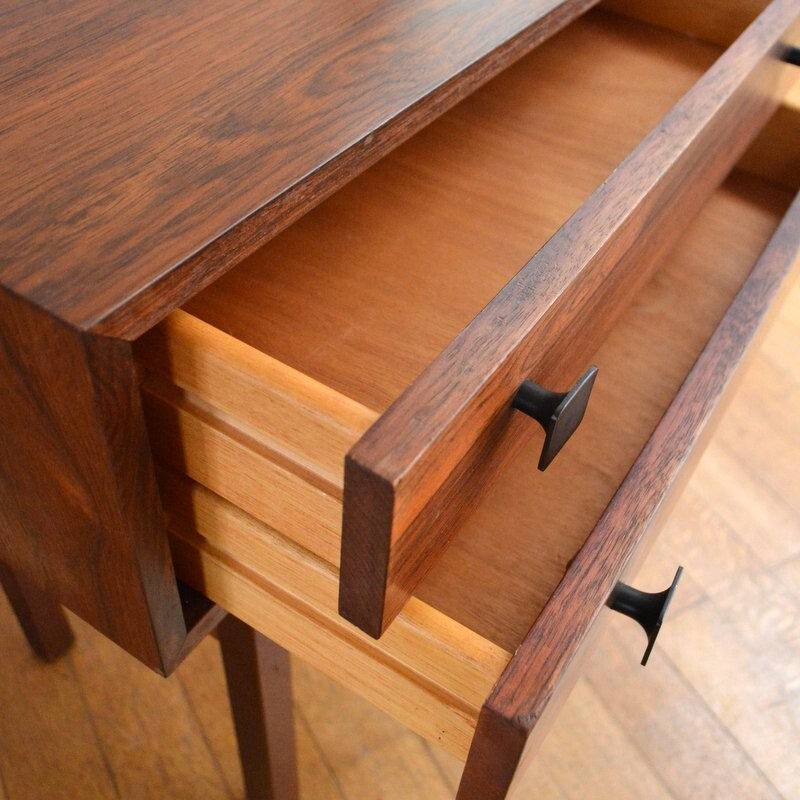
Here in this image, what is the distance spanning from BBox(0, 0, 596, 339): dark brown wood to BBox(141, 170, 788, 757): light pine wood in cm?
9

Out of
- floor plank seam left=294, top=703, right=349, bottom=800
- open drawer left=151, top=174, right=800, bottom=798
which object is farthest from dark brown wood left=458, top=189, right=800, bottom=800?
floor plank seam left=294, top=703, right=349, bottom=800

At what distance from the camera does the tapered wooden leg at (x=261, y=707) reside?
581 mm

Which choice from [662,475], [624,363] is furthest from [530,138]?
[662,475]

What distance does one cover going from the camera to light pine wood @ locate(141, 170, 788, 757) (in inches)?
16.0

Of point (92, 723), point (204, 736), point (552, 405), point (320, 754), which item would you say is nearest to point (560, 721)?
point (320, 754)

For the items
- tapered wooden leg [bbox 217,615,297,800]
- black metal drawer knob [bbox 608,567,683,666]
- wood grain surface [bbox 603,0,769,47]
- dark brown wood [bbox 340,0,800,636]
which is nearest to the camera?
dark brown wood [bbox 340,0,800,636]

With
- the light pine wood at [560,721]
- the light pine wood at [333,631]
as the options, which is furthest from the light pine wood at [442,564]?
the light pine wood at [560,721]

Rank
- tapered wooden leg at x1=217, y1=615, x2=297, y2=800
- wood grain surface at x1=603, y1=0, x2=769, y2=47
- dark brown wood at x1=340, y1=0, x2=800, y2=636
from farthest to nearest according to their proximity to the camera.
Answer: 1. wood grain surface at x1=603, y1=0, x2=769, y2=47
2. tapered wooden leg at x1=217, y1=615, x2=297, y2=800
3. dark brown wood at x1=340, y1=0, x2=800, y2=636

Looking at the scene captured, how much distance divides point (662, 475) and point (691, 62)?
1.47 feet

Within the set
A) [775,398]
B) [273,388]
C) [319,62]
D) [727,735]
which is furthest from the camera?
[775,398]

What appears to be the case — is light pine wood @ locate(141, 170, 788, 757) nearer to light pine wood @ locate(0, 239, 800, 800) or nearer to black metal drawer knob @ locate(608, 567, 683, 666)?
black metal drawer knob @ locate(608, 567, 683, 666)

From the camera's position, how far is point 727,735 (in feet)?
2.95

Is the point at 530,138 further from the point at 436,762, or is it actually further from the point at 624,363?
the point at 436,762

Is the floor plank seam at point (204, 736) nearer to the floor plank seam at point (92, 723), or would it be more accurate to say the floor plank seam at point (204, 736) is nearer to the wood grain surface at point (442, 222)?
the floor plank seam at point (92, 723)
